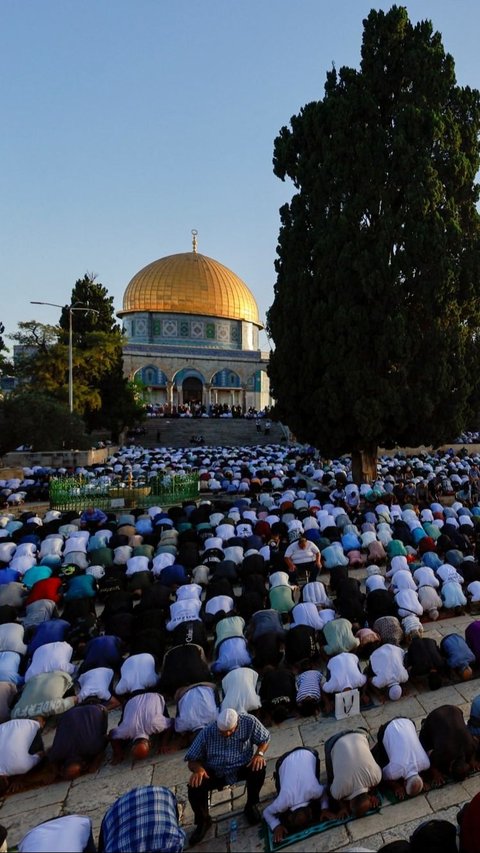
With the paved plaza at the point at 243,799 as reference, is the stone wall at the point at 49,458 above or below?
above

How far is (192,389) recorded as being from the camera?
163 ft

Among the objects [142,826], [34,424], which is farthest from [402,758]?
[34,424]

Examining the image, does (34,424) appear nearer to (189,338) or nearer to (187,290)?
(189,338)

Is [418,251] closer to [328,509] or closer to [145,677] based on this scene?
[328,509]

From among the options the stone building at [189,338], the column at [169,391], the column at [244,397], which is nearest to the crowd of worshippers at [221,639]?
the column at [169,391]

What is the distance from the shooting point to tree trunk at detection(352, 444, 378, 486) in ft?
54.9

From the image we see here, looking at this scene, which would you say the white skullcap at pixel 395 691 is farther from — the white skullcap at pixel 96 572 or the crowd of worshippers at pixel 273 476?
the crowd of worshippers at pixel 273 476

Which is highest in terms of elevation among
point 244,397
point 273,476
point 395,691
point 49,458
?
point 244,397

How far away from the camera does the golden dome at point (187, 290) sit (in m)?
50.0

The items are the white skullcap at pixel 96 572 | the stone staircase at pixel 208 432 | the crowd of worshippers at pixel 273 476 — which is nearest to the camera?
the white skullcap at pixel 96 572

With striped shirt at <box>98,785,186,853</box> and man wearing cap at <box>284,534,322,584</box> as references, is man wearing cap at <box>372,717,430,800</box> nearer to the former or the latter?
striped shirt at <box>98,785,186,853</box>

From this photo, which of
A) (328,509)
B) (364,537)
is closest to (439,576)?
(364,537)

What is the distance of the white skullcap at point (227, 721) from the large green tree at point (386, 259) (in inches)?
476

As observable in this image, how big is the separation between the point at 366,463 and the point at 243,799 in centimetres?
1346
